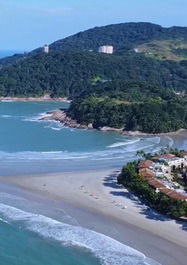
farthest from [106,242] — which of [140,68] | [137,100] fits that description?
[140,68]

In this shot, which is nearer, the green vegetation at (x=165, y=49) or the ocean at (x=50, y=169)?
the ocean at (x=50, y=169)

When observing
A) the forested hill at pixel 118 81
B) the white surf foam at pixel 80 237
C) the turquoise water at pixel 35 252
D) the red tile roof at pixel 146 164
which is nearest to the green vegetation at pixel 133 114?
the forested hill at pixel 118 81

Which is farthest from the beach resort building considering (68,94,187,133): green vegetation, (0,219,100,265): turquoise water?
(68,94,187,133): green vegetation

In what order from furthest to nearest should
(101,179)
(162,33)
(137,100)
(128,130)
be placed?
(162,33), (137,100), (128,130), (101,179)

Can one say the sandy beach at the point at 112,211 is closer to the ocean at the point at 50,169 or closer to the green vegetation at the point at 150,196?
the green vegetation at the point at 150,196

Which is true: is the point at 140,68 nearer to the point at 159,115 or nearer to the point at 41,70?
the point at 41,70

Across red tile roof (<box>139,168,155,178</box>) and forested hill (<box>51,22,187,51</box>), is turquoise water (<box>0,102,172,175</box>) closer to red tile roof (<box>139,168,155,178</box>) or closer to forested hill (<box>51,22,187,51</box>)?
red tile roof (<box>139,168,155,178</box>)
